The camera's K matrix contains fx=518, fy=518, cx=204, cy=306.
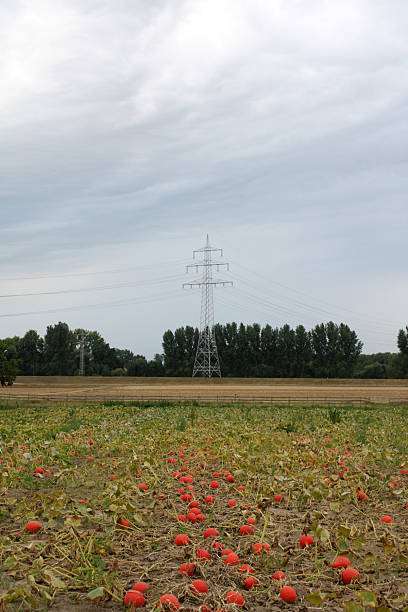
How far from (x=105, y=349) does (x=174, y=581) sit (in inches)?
5003

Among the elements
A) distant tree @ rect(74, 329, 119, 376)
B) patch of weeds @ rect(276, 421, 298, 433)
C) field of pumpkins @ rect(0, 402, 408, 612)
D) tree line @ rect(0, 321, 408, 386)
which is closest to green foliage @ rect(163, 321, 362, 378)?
tree line @ rect(0, 321, 408, 386)

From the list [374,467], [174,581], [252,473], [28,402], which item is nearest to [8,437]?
[252,473]

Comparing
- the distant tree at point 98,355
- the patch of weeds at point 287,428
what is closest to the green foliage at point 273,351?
the distant tree at point 98,355

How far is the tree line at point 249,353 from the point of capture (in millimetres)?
103125

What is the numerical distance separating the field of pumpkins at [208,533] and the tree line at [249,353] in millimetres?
94682

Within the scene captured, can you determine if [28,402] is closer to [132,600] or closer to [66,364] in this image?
[132,600]

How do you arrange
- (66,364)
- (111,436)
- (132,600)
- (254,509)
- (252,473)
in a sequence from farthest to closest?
(66,364), (111,436), (252,473), (254,509), (132,600)

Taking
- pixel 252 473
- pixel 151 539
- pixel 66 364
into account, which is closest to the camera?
pixel 151 539

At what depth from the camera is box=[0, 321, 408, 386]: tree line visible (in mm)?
103125

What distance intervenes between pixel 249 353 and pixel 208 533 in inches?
4097

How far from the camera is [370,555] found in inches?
187

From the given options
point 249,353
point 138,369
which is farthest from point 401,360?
point 138,369

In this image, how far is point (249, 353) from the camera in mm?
108812

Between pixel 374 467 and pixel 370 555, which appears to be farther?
pixel 374 467
